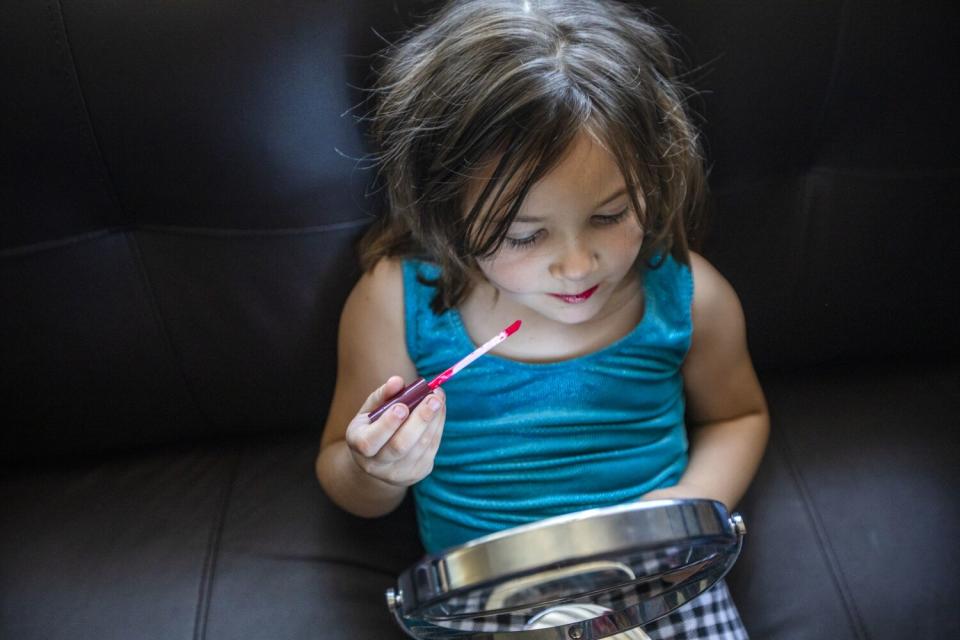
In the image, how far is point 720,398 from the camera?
3.41ft

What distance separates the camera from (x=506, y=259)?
831 millimetres

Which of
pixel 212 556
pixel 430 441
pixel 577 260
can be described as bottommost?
pixel 212 556

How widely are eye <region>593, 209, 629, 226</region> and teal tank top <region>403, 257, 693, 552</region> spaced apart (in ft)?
0.62

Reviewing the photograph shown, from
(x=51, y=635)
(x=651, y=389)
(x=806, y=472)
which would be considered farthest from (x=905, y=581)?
(x=51, y=635)

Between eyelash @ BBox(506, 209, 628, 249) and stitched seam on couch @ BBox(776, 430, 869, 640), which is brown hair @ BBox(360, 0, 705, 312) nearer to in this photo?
eyelash @ BBox(506, 209, 628, 249)

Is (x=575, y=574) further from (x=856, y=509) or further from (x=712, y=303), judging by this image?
(x=856, y=509)

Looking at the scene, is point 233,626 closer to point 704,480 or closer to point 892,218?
point 704,480

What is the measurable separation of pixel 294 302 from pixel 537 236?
0.36 meters

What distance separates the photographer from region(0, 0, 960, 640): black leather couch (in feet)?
3.13

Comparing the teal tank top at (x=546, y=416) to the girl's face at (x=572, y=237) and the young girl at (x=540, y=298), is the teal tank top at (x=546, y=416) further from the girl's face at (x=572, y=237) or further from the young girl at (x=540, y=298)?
the girl's face at (x=572, y=237)

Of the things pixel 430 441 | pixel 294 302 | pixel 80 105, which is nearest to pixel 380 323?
pixel 294 302

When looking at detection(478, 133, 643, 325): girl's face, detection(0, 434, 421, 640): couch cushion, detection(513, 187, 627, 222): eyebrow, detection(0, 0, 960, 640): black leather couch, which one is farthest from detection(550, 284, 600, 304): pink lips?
detection(0, 434, 421, 640): couch cushion

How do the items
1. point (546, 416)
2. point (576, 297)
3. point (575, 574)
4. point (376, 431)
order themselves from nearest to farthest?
1. point (575, 574)
2. point (376, 431)
3. point (576, 297)
4. point (546, 416)

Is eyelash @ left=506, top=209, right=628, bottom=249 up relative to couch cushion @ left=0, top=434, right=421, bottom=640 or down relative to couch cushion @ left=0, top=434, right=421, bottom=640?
up
